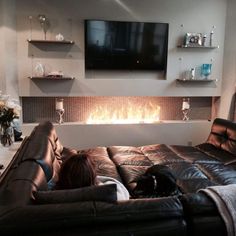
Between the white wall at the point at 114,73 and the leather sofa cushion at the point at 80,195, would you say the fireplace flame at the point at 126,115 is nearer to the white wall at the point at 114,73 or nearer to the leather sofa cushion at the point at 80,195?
the white wall at the point at 114,73

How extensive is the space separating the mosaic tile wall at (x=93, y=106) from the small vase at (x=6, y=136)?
6.65 feet

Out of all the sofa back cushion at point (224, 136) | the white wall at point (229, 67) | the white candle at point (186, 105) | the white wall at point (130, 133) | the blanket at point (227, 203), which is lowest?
the white wall at point (130, 133)

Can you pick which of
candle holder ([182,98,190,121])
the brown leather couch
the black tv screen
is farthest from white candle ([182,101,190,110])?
the brown leather couch

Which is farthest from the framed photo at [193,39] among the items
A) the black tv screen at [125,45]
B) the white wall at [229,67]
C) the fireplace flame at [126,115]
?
the fireplace flame at [126,115]

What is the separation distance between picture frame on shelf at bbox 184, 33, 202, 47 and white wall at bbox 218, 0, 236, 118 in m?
0.48

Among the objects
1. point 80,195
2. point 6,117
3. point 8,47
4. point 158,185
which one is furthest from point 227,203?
point 8,47

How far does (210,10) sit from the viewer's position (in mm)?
4719

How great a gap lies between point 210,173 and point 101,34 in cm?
278

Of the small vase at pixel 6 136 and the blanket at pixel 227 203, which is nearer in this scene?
the blanket at pixel 227 203

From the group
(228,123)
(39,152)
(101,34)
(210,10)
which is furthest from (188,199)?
(210,10)

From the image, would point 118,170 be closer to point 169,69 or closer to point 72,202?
point 72,202

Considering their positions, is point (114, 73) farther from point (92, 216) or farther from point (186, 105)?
point (92, 216)

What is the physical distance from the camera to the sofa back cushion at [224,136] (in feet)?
11.5

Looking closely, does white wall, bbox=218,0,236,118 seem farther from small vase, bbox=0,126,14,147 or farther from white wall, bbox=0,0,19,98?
small vase, bbox=0,126,14,147
